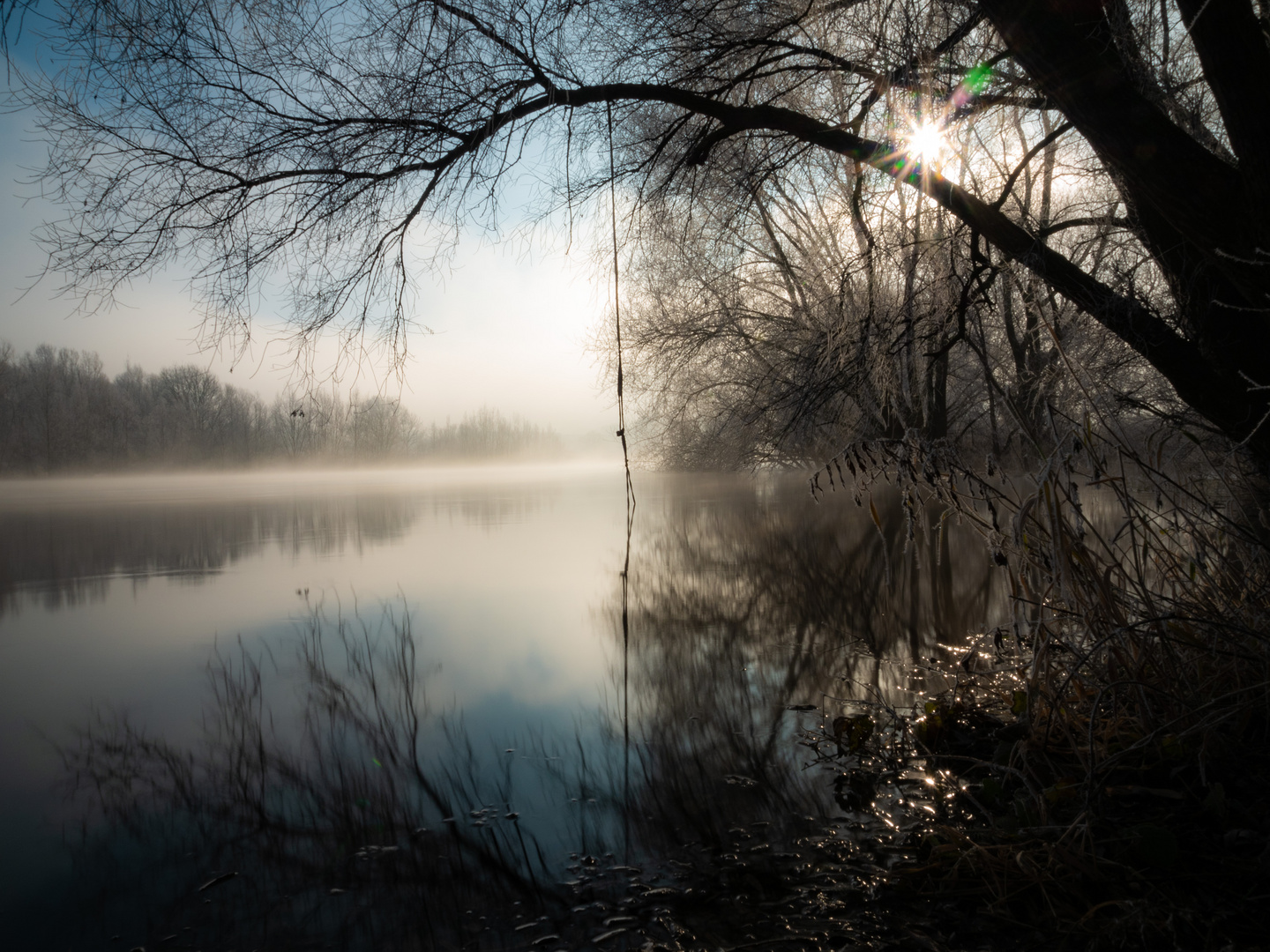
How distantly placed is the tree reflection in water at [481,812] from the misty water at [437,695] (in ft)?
0.04

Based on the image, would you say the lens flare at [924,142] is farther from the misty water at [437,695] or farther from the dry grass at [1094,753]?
the misty water at [437,695]

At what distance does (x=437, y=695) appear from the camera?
10.8 ft

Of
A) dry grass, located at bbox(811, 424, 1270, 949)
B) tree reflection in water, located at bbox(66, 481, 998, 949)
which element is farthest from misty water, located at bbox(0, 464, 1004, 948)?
dry grass, located at bbox(811, 424, 1270, 949)

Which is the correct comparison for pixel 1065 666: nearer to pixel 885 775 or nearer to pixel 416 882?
pixel 885 775

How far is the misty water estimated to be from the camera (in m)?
1.88

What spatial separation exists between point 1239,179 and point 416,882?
3.08 metres

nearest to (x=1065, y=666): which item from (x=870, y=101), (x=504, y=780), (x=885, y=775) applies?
(x=885, y=775)

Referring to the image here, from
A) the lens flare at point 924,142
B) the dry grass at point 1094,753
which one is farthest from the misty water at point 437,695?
the lens flare at point 924,142

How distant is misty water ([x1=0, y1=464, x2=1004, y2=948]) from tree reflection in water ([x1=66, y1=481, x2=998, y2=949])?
1 centimetres

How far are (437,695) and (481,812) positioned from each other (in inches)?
48.0

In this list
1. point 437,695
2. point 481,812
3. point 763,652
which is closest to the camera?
point 481,812

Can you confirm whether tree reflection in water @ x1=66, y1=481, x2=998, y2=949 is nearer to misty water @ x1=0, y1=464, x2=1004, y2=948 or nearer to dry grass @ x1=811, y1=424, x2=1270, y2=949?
misty water @ x1=0, y1=464, x2=1004, y2=948

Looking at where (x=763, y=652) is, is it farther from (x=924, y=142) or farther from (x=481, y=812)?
(x=924, y=142)

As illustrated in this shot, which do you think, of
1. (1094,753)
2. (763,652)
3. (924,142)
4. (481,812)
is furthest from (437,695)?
(924,142)
